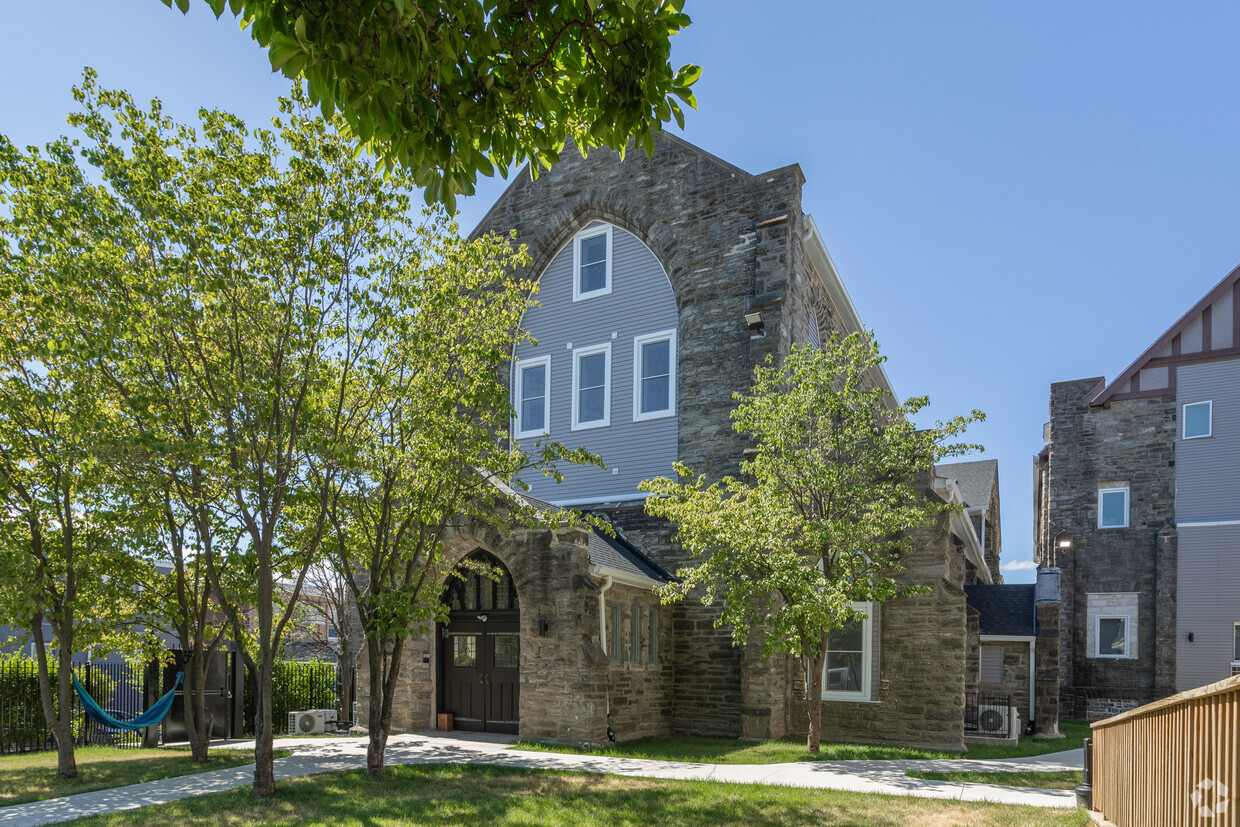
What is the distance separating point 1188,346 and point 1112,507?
471cm

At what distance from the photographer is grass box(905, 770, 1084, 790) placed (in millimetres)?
11430

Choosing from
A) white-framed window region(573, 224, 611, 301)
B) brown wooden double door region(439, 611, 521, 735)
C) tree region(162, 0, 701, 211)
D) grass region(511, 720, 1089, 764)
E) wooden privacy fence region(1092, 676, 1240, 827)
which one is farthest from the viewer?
white-framed window region(573, 224, 611, 301)

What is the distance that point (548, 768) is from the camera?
39.8 feet

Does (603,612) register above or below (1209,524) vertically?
A: below

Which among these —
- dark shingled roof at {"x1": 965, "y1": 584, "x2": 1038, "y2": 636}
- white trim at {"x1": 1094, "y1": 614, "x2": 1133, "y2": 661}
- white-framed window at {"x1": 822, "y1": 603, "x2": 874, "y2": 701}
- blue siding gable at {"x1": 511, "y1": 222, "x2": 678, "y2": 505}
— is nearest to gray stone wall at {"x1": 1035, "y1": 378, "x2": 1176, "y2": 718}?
white trim at {"x1": 1094, "y1": 614, "x2": 1133, "y2": 661}

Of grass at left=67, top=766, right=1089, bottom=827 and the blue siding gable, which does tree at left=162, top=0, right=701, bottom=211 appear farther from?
the blue siding gable

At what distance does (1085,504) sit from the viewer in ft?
82.7

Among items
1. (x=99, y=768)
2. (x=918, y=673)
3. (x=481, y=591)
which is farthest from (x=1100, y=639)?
(x=99, y=768)

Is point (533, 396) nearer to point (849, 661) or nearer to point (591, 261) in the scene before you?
point (591, 261)

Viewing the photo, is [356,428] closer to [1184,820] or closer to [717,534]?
[717,534]

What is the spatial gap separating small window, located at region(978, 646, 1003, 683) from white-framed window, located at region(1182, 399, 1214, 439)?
765cm

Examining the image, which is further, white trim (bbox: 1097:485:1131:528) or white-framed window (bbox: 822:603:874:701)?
white trim (bbox: 1097:485:1131:528)

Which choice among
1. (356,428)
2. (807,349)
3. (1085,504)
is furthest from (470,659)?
(1085,504)

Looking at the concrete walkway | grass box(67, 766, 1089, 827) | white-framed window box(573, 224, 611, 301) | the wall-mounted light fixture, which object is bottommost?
the concrete walkway
